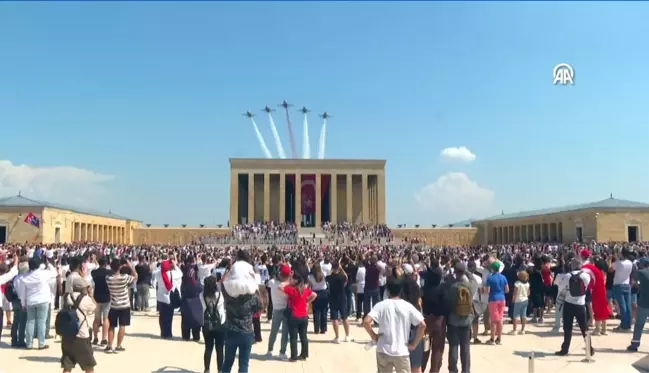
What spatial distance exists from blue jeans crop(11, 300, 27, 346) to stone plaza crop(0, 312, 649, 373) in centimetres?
18

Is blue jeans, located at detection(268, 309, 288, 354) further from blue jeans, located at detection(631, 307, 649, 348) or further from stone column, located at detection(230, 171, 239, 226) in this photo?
stone column, located at detection(230, 171, 239, 226)

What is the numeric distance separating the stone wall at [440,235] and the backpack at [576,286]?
152ft

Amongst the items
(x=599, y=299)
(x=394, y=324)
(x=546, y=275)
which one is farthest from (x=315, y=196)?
(x=394, y=324)

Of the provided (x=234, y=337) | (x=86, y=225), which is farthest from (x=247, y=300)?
(x=86, y=225)

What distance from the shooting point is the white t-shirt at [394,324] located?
5.70 metres

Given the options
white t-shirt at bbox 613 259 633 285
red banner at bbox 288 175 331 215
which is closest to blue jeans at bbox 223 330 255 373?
white t-shirt at bbox 613 259 633 285

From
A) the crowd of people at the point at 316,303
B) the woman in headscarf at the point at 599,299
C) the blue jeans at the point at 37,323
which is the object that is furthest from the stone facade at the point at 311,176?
the blue jeans at the point at 37,323

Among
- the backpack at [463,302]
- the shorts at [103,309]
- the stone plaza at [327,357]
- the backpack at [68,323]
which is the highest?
the backpack at [463,302]

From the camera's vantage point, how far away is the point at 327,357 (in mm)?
9555

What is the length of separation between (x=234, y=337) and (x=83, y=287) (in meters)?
2.24

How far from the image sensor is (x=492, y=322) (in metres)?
10.4

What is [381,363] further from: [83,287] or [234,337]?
[83,287]

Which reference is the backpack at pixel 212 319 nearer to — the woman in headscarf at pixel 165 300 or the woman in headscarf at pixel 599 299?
the woman in headscarf at pixel 165 300

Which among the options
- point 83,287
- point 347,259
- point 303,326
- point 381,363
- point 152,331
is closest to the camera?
point 381,363
